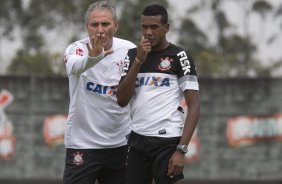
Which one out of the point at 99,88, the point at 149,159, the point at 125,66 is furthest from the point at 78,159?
the point at 125,66

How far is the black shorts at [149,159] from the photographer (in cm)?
508

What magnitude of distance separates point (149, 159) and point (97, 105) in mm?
748

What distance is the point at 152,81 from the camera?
5.11 meters

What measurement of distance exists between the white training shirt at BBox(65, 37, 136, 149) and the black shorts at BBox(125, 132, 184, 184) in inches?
20.6

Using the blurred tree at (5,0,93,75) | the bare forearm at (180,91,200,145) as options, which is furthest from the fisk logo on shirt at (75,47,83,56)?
the blurred tree at (5,0,93,75)

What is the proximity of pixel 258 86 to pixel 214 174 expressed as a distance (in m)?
1.95

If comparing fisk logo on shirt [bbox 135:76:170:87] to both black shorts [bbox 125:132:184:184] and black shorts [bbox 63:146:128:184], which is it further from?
black shorts [bbox 63:146:128:184]

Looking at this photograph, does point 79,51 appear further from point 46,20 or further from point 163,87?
point 46,20

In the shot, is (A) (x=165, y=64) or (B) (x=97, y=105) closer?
(A) (x=165, y=64)

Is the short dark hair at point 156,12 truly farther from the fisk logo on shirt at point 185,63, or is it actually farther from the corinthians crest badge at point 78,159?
the corinthians crest badge at point 78,159

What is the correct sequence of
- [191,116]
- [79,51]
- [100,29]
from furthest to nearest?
[79,51] → [100,29] → [191,116]

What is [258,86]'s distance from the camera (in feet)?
48.1

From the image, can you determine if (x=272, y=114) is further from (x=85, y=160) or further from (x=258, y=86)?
(x=85, y=160)

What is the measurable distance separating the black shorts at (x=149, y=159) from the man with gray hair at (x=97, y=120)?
20.9 inches
